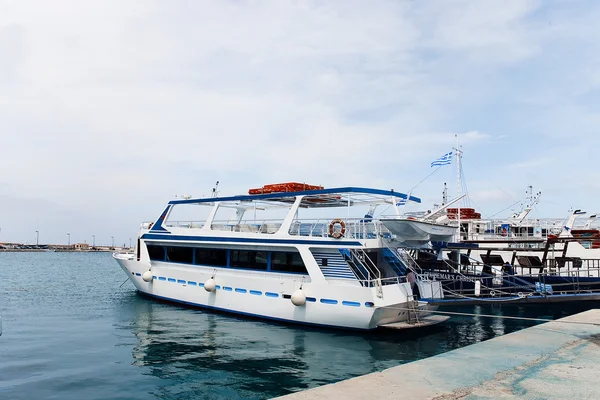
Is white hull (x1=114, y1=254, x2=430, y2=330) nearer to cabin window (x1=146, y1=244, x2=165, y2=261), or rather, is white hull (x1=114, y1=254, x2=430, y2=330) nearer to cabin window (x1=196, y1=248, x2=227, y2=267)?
cabin window (x1=196, y1=248, x2=227, y2=267)

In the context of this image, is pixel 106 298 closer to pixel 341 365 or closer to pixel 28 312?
pixel 28 312

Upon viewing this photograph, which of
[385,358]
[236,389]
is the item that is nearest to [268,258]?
[385,358]

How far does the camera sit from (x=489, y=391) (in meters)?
5.86

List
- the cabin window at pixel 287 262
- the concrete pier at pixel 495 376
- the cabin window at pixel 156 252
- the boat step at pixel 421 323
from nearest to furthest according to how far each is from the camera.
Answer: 1. the concrete pier at pixel 495 376
2. the boat step at pixel 421 323
3. the cabin window at pixel 287 262
4. the cabin window at pixel 156 252

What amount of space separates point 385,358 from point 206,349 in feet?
16.4

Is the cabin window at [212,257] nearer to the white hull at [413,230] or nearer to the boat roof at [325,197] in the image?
the boat roof at [325,197]

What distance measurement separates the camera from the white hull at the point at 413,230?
1487cm

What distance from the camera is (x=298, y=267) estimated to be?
16.2 meters

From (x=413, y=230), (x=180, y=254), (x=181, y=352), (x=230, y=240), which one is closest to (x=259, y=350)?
(x=181, y=352)

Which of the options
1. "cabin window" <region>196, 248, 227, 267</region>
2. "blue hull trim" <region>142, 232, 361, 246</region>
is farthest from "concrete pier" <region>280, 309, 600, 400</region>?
"cabin window" <region>196, 248, 227, 267</region>

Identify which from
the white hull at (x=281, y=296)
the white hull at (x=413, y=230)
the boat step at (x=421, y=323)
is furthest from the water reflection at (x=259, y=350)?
the white hull at (x=413, y=230)

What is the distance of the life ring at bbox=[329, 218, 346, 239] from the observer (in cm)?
1526

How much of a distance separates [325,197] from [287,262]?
294 cm

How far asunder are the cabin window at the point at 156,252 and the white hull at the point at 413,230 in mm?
11346
